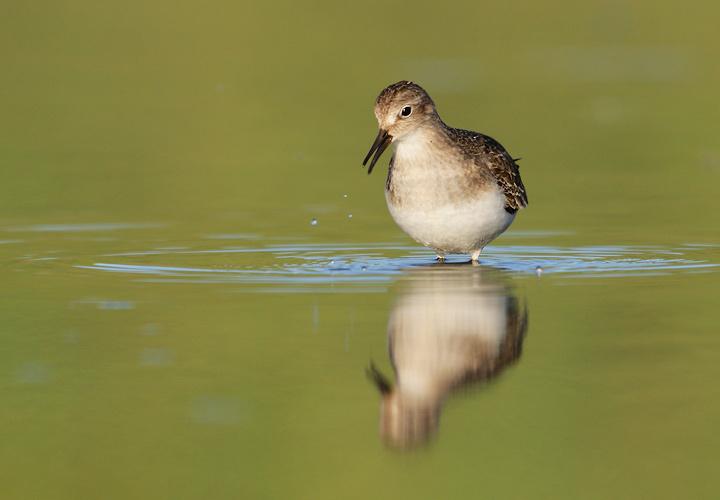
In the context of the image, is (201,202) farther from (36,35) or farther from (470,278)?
(36,35)

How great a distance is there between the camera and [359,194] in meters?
18.0

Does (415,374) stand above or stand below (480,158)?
below

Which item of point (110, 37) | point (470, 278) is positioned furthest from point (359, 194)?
point (110, 37)

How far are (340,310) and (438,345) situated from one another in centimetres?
153

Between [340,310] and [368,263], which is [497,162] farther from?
[340,310]

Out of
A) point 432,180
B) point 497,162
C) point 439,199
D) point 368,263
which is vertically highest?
point 497,162

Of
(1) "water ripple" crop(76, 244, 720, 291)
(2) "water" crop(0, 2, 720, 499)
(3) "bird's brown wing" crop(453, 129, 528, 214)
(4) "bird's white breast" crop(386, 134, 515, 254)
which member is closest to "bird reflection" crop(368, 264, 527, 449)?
(2) "water" crop(0, 2, 720, 499)

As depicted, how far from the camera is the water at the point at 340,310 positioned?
269 inches

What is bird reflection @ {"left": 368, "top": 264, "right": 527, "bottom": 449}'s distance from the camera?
24.5 feet

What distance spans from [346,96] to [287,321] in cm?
1905

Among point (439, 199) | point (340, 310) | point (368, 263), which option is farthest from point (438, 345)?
point (368, 263)

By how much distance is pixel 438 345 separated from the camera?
8.87m

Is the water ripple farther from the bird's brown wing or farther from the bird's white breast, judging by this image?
the bird's brown wing

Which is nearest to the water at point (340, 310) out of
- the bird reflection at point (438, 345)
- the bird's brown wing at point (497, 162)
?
the bird reflection at point (438, 345)
